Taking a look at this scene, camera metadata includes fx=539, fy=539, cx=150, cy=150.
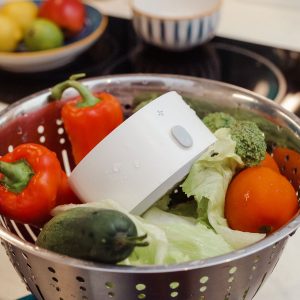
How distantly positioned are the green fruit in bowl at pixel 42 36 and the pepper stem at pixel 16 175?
0.52 meters

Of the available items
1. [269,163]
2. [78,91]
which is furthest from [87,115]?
[269,163]

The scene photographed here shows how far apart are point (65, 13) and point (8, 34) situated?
132mm

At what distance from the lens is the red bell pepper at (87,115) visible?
2.26ft

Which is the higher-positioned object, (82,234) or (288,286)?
(82,234)

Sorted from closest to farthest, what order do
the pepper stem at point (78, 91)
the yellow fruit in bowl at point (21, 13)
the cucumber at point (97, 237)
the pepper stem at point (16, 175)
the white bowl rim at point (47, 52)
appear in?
the cucumber at point (97, 237)
the pepper stem at point (16, 175)
the pepper stem at point (78, 91)
the white bowl rim at point (47, 52)
the yellow fruit in bowl at point (21, 13)

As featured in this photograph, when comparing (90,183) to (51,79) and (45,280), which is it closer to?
(45,280)

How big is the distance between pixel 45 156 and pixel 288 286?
1.08 feet

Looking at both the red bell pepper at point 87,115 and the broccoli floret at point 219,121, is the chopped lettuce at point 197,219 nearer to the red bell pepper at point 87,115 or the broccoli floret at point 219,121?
the broccoli floret at point 219,121

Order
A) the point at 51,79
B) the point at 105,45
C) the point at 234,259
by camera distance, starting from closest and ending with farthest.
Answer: the point at 234,259
the point at 51,79
the point at 105,45

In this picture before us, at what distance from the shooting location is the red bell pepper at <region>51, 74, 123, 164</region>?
689 millimetres

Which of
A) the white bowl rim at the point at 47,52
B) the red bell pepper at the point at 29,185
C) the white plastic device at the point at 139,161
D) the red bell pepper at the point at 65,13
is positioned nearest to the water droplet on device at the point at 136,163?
the white plastic device at the point at 139,161

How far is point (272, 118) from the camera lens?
0.67 meters

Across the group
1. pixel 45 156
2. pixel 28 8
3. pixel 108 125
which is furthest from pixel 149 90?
pixel 28 8

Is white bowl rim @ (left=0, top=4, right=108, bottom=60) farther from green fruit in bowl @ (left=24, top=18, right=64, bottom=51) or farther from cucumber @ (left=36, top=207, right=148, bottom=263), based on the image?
cucumber @ (left=36, top=207, right=148, bottom=263)
